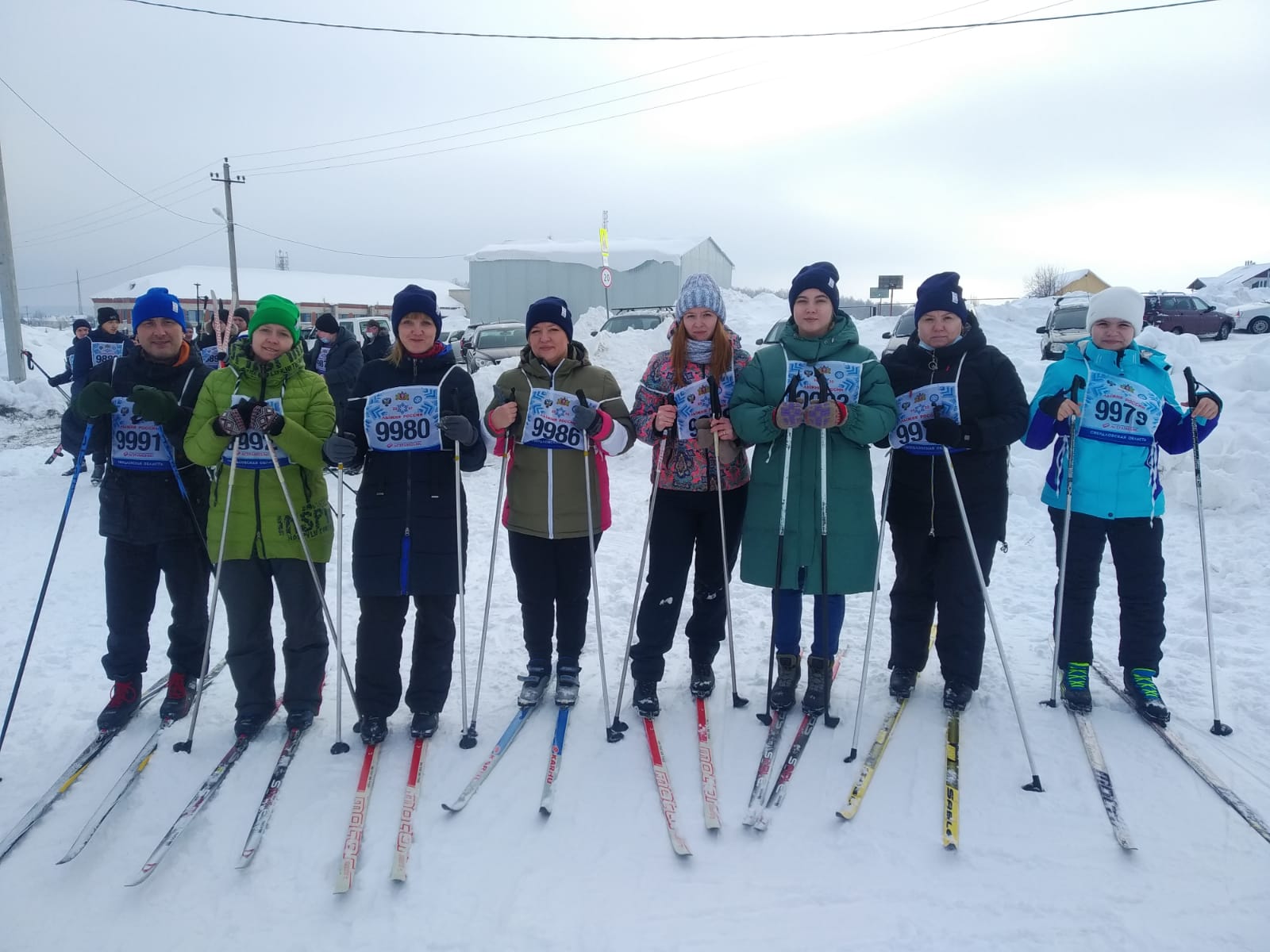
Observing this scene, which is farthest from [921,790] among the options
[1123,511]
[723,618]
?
[1123,511]

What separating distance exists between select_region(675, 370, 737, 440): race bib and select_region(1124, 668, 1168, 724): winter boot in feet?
7.61

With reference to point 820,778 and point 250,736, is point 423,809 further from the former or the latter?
point 820,778

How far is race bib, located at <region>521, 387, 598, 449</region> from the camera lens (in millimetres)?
3311

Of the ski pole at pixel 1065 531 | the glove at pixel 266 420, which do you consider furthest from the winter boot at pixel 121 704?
the ski pole at pixel 1065 531

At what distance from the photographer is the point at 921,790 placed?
288 centimetres

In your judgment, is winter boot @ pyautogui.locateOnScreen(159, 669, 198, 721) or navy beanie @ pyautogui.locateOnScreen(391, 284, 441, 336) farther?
winter boot @ pyautogui.locateOnScreen(159, 669, 198, 721)

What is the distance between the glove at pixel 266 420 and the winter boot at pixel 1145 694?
402cm

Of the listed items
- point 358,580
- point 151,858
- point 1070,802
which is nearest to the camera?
point 151,858

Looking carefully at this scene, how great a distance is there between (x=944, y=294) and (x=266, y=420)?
2945 mm

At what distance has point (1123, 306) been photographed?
3346 millimetres

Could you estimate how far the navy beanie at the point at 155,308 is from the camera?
3.29m

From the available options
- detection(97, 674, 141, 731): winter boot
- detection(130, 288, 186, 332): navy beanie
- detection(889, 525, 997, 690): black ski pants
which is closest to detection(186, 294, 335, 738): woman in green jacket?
detection(130, 288, 186, 332): navy beanie

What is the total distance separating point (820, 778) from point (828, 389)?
1.62 metres

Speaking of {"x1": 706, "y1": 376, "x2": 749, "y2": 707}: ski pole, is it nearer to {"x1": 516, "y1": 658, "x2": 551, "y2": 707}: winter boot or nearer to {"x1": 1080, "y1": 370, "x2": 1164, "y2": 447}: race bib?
{"x1": 516, "y1": 658, "x2": 551, "y2": 707}: winter boot
